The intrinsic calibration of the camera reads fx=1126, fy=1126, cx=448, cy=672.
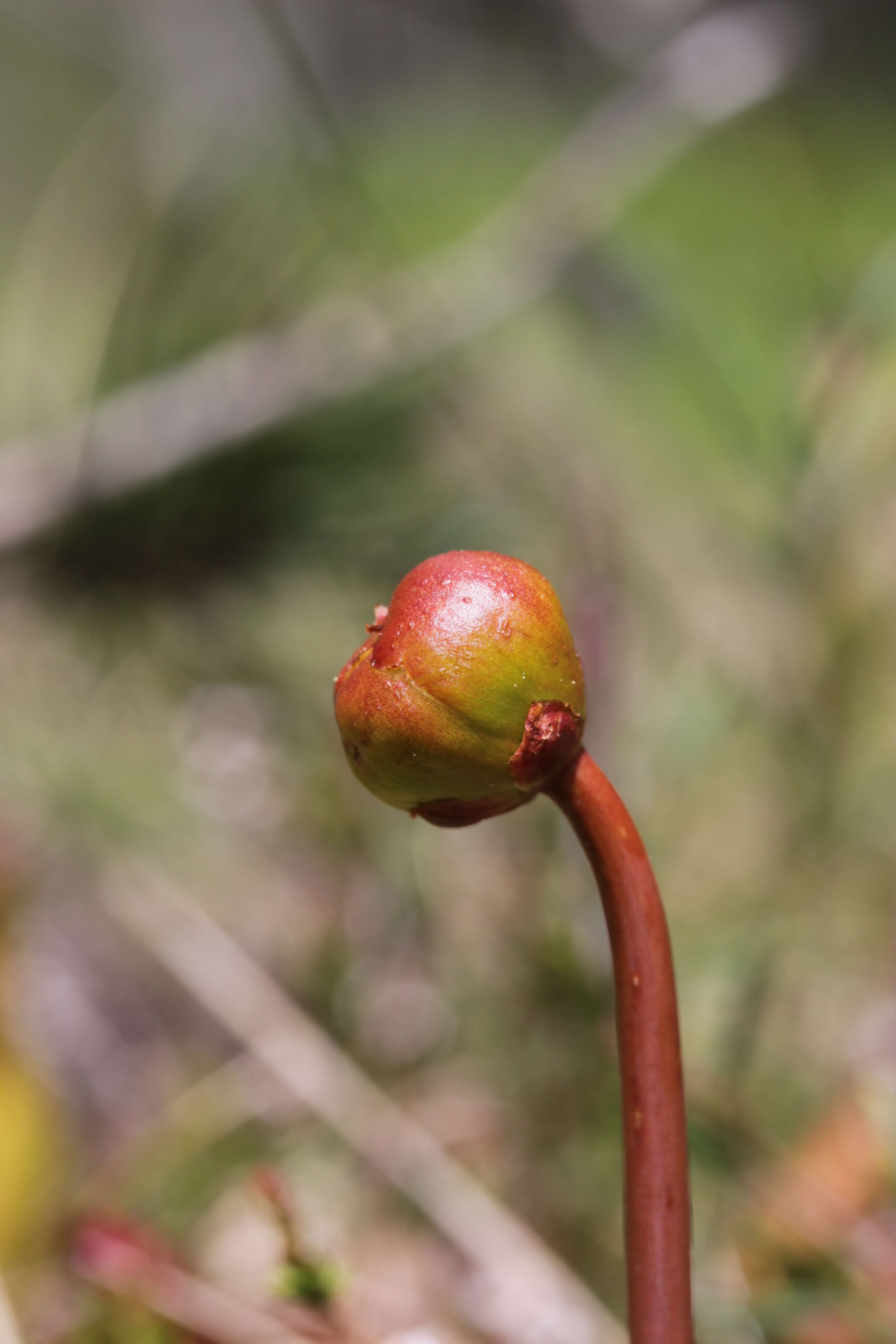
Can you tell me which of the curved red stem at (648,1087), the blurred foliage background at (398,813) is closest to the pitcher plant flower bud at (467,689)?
the curved red stem at (648,1087)

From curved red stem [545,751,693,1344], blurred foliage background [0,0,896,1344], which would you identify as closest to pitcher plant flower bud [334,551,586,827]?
curved red stem [545,751,693,1344]

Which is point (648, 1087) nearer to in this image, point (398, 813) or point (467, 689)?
point (467, 689)

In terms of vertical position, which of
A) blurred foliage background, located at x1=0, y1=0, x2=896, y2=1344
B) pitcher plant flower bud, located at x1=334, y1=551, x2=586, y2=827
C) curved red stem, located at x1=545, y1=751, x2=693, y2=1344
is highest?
blurred foliage background, located at x1=0, y1=0, x2=896, y2=1344

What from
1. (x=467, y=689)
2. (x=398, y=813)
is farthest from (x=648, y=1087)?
(x=398, y=813)

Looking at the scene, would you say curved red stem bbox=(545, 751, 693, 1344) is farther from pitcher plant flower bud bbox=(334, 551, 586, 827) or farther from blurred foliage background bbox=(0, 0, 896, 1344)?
blurred foliage background bbox=(0, 0, 896, 1344)

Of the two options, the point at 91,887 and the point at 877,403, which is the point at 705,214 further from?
the point at 91,887

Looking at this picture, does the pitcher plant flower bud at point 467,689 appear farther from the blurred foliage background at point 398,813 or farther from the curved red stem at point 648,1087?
the blurred foliage background at point 398,813
